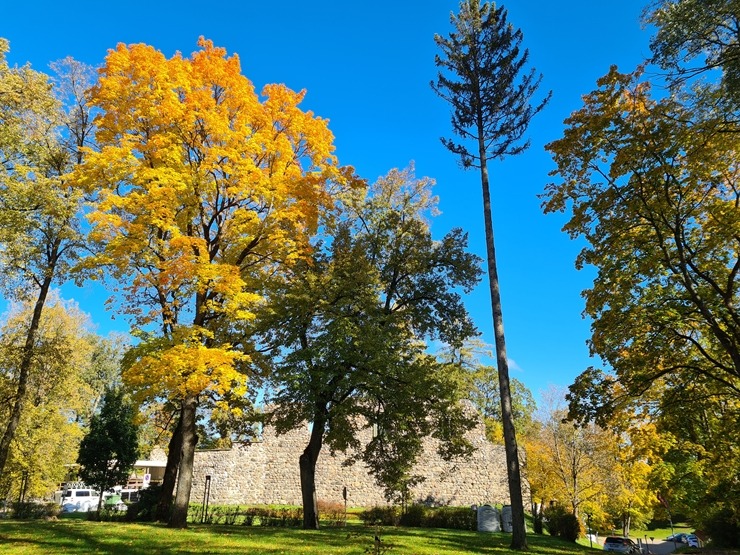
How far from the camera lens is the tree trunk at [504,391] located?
12.6 meters

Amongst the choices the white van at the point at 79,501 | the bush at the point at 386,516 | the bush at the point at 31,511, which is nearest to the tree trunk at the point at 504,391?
the bush at the point at 386,516

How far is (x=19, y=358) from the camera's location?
15.0 metres

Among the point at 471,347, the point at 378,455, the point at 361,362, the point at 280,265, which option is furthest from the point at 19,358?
the point at 471,347

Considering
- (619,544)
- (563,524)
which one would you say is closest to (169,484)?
(563,524)

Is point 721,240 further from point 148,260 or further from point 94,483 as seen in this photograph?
point 94,483

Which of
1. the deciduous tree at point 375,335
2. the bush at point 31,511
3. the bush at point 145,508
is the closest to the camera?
the deciduous tree at point 375,335

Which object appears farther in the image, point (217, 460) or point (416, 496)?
point (217, 460)

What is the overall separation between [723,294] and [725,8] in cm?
669

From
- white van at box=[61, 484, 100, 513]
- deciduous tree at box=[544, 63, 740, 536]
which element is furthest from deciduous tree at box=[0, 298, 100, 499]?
deciduous tree at box=[544, 63, 740, 536]

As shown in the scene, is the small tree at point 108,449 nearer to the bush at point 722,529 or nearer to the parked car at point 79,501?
the parked car at point 79,501

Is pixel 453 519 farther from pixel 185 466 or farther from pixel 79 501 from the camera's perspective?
pixel 79 501

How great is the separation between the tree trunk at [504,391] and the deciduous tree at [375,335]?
3.05 m

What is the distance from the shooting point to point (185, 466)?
14164mm

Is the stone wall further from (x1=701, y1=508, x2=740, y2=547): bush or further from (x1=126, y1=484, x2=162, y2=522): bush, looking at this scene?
(x1=126, y1=484, x2=162, y2=522): bush
